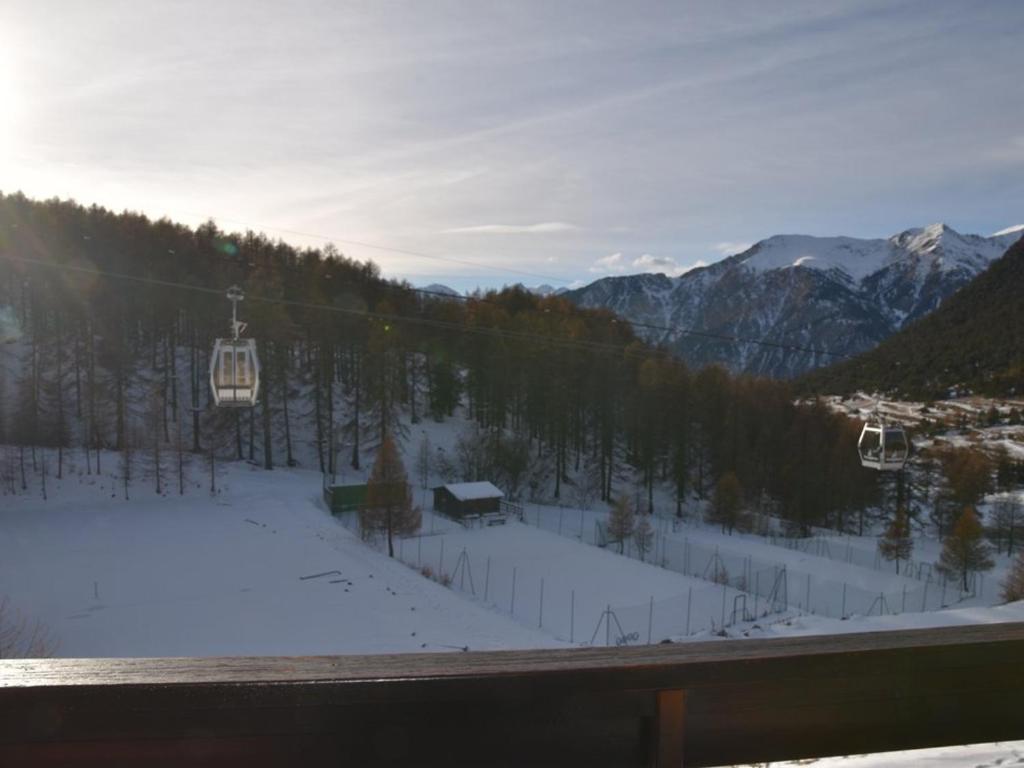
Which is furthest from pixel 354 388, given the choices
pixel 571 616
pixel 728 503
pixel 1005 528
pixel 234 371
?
pixel 234 371

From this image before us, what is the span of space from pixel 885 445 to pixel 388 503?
21570 mm

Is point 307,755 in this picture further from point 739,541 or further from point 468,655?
point 739,541

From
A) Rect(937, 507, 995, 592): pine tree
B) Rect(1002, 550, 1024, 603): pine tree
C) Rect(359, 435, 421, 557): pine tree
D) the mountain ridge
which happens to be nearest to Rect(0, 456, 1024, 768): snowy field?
Rect(359, 435, 421, 557): pine tree

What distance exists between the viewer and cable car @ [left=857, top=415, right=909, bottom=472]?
41.7 feet

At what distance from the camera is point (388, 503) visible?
30.3m

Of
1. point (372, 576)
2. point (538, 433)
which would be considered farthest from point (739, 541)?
point (372, 576)

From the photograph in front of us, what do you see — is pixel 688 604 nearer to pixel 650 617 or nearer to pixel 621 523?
pixel 650 617

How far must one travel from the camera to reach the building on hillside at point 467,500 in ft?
118

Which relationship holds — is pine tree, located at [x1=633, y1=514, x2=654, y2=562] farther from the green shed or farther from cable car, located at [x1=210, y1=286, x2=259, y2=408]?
cable car, located at [x1=210, y1=286, x2=259, y2=408]

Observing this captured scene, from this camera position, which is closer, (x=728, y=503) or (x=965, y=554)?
(x=965, y=554)

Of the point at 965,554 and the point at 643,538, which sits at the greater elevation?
the point at 965,554

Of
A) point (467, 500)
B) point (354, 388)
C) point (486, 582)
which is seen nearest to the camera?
point (486, 582)

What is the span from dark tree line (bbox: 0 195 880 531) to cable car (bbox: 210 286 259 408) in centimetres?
3050

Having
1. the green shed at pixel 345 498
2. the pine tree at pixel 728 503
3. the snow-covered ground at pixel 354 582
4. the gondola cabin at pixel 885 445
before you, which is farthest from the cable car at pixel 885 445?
the pine tree at pixel 728 503
